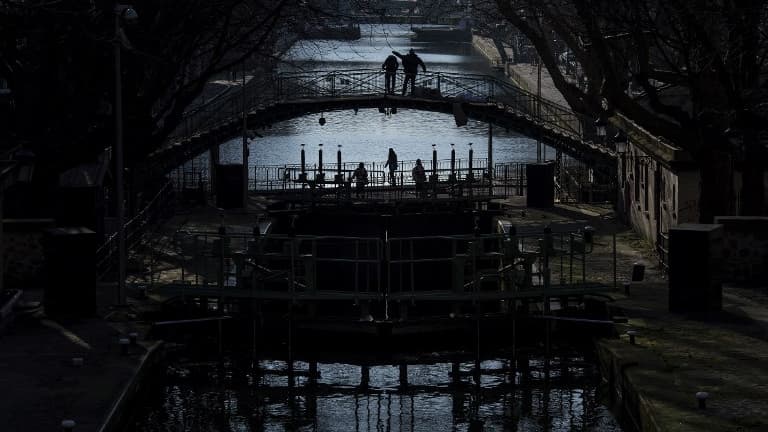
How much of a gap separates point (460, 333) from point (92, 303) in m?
7.84

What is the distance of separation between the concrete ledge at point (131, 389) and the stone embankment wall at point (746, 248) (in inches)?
559

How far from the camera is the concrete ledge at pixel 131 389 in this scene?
92.1ft

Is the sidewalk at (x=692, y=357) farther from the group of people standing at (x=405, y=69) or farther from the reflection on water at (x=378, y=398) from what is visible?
the group of people standing at (x=405, y=69)

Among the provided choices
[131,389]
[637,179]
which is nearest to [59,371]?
[131,389]

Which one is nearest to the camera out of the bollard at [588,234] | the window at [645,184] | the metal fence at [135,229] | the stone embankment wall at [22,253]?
the bollard at [588,234]

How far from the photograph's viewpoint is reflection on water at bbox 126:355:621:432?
31688 millimetres

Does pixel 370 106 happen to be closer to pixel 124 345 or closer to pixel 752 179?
pixel 752 179

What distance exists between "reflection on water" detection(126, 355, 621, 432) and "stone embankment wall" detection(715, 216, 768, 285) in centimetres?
636

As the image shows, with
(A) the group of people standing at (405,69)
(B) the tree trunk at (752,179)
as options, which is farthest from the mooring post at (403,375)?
(A) the group of people standing at (405,69)

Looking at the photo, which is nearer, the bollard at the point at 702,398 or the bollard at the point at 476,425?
the bollard at the point at 702,398

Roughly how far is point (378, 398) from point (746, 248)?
11966 millimetres

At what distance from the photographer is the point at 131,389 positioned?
30.5 metres

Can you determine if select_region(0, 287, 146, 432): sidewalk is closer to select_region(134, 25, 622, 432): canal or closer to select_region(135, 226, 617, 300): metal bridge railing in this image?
select_region(134, 25, 622, 432): canal

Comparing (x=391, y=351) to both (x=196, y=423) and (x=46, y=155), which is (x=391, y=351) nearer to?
(x=196, y=423)
